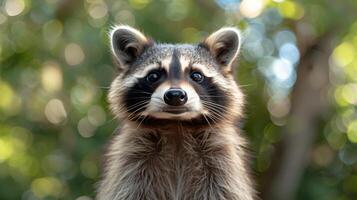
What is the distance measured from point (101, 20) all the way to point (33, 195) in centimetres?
338

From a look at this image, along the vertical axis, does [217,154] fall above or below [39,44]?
below

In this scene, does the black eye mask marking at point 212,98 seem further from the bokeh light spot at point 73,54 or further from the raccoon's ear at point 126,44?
the bokeh light spot at point 73,54

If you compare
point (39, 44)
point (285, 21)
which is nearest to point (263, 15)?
point (285, 21)

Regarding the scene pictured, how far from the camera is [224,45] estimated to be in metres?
7.53

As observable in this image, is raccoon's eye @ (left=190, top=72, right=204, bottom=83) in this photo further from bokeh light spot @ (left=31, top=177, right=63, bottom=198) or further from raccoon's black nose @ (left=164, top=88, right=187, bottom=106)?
bokeh light spot @ (left=31, top=177, right=63, bottom=198)

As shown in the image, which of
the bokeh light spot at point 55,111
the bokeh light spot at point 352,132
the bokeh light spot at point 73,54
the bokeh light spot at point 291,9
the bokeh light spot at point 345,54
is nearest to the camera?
the bokeh light spot at point 291,9

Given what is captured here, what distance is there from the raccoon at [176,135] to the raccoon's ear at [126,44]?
122mm

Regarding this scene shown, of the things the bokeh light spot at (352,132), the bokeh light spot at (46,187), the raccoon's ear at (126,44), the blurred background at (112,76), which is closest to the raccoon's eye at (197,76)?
the raccoon's ear at (126,44)

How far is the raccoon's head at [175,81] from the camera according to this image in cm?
674

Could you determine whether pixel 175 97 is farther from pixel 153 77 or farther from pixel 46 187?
pixel 46 187

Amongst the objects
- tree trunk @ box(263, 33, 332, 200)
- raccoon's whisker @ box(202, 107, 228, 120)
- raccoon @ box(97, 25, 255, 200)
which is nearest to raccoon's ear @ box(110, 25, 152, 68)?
raccoon @ box(97, 25, 255, 200)

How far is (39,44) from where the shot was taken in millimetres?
12594

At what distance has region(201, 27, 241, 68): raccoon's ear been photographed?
7.48 meters

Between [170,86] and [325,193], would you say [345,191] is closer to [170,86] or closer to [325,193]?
[325,193]
